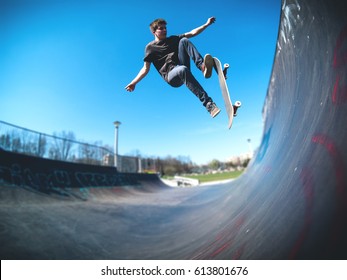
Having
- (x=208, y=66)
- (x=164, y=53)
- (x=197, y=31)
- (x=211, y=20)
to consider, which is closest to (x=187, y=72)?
(x=208, y=66)

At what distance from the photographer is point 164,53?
9.49 ft

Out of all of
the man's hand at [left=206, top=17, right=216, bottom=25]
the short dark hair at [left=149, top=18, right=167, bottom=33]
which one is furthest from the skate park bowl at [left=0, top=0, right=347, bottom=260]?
the short dark hair at [left=149, top=18, right=167, bottom=33]

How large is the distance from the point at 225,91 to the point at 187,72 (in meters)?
0.61

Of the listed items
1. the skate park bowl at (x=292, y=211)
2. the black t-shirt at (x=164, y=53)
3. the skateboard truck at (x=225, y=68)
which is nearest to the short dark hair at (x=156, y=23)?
the black t-shirt at (x=164, y=53)

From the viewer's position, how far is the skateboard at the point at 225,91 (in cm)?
262

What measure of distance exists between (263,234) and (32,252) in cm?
310

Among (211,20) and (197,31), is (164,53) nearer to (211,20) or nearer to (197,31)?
(197,31)

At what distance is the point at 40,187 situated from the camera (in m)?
8.55

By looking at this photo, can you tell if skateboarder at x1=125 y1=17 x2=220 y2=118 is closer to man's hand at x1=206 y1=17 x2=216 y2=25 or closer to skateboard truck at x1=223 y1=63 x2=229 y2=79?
man's hand at x1=206 y1=17 x2=216 y2=25

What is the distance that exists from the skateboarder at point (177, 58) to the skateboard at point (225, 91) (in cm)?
14

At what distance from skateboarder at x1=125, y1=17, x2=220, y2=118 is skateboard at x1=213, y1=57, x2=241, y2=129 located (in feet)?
0.44

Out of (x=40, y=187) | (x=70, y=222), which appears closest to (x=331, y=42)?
(x=70, y=222)

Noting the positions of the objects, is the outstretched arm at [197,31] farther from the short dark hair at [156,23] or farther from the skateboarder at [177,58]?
the short dark hair at [156,23]

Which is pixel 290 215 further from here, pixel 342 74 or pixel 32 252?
pixel 32 252
